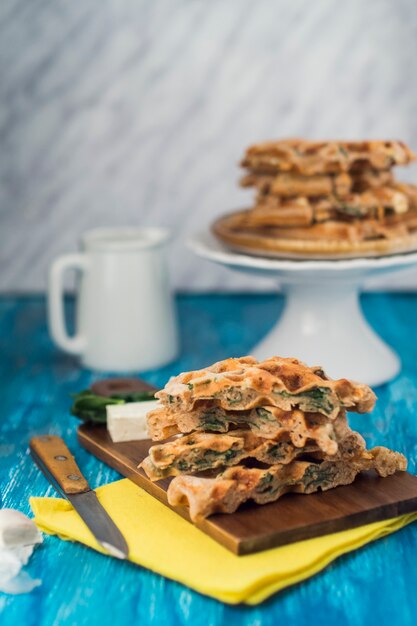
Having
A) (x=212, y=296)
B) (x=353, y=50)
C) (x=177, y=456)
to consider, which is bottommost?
(x=212, y=296)

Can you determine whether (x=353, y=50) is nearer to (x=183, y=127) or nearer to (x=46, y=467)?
(x=183, y=127)

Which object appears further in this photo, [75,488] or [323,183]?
[323,183]

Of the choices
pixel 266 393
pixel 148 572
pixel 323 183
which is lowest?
pixel 148 572

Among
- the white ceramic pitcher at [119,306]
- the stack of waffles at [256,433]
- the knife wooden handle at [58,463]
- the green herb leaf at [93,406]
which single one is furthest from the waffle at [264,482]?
the white ceramic pitcher at [119,306]

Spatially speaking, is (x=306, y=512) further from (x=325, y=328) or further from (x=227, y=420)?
(x=325, y=328)

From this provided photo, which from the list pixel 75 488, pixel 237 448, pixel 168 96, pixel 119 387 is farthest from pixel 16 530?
pixel 168 96

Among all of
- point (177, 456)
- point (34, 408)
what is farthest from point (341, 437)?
point (34, 408)
